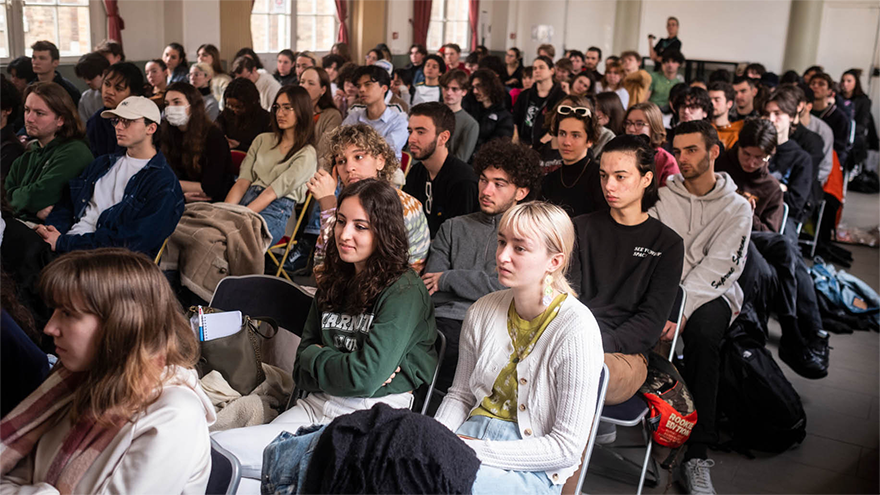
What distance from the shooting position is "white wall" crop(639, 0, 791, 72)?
13.1 metres

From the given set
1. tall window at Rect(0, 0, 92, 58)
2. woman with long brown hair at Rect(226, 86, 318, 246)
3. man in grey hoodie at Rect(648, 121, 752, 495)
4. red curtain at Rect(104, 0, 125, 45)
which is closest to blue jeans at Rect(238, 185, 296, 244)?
woman with long brown hair at Rect(226, 86, 318, 246)

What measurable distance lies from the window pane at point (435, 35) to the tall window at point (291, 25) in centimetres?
266

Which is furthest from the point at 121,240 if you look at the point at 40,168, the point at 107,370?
the point at 107,370

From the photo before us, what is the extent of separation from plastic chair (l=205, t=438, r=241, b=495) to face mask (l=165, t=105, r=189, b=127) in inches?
119

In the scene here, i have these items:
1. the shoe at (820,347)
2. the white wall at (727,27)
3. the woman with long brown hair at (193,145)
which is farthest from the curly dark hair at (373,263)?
the white wall at (727,27)

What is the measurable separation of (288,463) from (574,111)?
114 inches

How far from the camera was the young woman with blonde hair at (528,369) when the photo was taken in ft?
6.20

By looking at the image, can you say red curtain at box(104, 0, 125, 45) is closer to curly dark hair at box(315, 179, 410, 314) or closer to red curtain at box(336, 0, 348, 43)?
red curtain at box(336, 0, 348, 43)

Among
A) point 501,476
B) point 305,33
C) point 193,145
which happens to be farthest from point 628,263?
point 305,33

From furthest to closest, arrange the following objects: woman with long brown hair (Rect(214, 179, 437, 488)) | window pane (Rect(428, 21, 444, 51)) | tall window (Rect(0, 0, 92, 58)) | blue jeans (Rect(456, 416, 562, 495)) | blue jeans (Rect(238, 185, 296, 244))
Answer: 1. window pane (Rect(428, 21, 444, 51))
2. tall window (Rect(0, 0, 92, 58))
3. blue jeans (Rect(238, 185, 296, 244))
4. woman with long brown hair (Rect(214, 179, 437, 488))
5. blue jeans (Rect(456, 416, 562, 495))

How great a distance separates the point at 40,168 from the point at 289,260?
165cm

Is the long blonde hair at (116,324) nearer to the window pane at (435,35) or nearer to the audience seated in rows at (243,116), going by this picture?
the audience seated in rows at (243,116)

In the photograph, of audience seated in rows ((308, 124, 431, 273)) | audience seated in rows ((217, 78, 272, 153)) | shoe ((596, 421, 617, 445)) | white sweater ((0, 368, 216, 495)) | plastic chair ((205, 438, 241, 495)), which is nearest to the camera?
white sweater ((0, 368, 216, 495))

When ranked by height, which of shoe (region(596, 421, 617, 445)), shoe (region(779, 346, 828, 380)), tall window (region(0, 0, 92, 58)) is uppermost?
tall window (region(0, 0, 92, 58))
